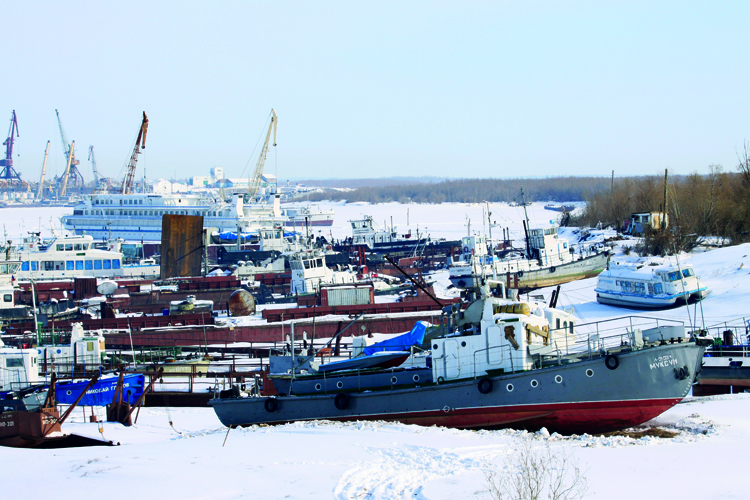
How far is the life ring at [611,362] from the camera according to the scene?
15094 millimetres

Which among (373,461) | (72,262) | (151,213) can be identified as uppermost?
(151,213)

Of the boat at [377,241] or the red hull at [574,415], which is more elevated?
the boat at [377,241]

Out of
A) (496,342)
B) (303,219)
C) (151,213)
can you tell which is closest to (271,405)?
(496,342)

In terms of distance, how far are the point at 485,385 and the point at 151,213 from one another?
285 ft

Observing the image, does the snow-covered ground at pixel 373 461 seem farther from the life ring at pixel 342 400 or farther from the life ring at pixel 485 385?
the life ring at pixel 485 385

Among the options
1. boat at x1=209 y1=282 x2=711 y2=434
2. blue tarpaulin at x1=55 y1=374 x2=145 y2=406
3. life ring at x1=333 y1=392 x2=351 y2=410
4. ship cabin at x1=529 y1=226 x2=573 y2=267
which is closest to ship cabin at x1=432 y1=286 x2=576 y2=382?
boat at x1=209 y1=282 x2=711 y2=434

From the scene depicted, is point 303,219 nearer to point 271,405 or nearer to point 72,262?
point 72,262

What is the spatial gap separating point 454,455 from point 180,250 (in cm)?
3894

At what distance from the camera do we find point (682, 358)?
15.2 metres

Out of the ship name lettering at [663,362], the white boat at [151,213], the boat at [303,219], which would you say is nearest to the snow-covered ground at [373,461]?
the ship name lettering at [663,362]

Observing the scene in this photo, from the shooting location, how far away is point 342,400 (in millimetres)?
16750

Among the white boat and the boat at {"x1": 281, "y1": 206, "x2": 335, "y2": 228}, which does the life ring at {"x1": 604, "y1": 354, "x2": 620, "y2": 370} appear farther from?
the boat at {"x1": 281, "y1": 206, "x2": 335, "y2": 228}

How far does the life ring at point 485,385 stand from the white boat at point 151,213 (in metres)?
75.8

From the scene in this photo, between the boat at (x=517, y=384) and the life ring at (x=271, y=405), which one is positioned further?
the life ring at (x=271, y=405)
